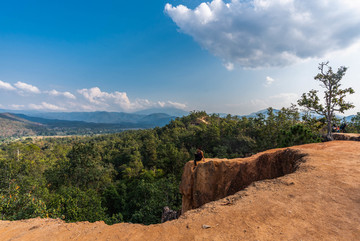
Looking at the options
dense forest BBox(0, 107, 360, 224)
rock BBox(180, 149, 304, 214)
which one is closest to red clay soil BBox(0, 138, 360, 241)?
rock BBox(180, 149, 304, 214)

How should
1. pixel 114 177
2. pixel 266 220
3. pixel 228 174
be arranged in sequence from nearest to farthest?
pixel 266 220 → pixel 228 174 → pixel 114 177

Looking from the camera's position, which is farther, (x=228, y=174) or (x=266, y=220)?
(x=228, y=174)

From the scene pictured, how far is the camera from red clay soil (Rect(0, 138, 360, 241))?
12.8 ft

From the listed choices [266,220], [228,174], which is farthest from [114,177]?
[266,220]

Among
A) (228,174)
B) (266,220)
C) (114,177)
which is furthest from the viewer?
(114,177)

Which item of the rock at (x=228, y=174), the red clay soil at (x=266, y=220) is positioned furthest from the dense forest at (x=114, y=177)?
the rock at (x=228, y=174)

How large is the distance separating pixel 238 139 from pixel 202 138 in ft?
Answer: 43.3

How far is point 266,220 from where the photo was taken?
4363 millimetres

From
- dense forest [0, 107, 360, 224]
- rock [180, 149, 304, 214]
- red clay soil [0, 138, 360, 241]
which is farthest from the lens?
dense forest [0, 107, 360, 224]

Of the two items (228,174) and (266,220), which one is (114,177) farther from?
(266,220)

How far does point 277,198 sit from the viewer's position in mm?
5289

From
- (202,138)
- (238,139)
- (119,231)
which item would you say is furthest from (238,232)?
(202,138)

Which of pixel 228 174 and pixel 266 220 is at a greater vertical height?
pixel 266 220

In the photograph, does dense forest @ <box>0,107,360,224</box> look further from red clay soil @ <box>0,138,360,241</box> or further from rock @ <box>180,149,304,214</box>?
rock @ <box>180,149,304,214</box>
